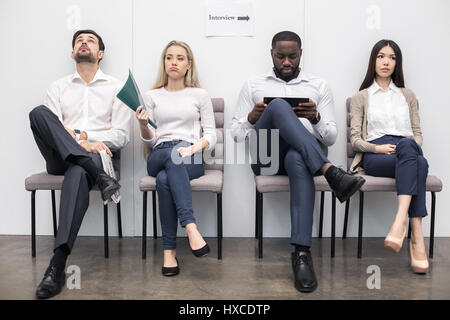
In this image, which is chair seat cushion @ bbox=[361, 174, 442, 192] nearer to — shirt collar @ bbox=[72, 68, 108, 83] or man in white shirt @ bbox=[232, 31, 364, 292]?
man in white shirt @ bbox=[232, 31, 364, 292]

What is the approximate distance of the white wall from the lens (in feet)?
9.14

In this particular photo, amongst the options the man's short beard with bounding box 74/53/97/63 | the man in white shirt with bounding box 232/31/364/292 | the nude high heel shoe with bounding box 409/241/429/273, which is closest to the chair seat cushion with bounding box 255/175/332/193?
the man in white shirt with bounding box 232/31/364/292

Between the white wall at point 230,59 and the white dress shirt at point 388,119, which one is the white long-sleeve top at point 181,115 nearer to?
the white wall at point 230,59

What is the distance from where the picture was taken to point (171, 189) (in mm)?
2100

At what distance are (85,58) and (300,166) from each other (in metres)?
1.57

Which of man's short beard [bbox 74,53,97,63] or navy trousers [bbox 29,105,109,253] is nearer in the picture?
navy trousers [bbox 29,105,109,253]

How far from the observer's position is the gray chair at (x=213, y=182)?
7.38 ft

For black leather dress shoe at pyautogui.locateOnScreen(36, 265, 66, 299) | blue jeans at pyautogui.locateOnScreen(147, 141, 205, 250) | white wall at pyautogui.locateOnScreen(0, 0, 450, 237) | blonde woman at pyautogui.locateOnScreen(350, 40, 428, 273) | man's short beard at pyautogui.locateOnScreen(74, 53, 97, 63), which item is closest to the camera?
black leather dress shoe at pyautogui.locateOnScreen(36, 265, 66, 299)

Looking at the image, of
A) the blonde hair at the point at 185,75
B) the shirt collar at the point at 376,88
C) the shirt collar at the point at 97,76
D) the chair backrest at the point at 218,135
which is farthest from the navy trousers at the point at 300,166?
the shirt collar at the point at 97,76

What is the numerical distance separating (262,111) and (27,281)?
1520 millimetres

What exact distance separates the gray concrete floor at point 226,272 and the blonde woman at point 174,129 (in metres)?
0.19

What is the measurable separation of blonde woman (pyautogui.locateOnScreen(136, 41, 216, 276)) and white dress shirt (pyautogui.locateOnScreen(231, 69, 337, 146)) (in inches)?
7.2
